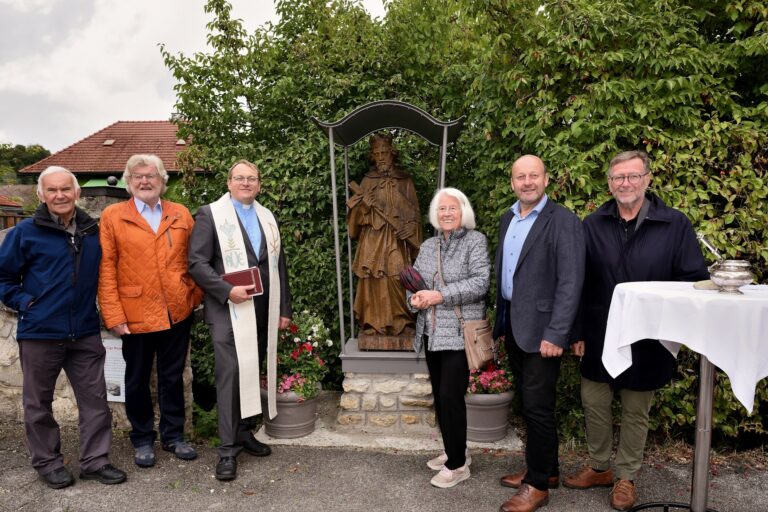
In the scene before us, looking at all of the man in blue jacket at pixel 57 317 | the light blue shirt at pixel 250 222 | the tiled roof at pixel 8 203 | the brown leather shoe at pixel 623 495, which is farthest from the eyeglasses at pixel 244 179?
the tiled roof at pixel 8 203

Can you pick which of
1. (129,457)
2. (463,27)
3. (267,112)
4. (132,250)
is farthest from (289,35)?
(129,457)

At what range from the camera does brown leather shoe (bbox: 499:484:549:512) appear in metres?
2.85

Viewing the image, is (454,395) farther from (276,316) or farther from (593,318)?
(276,316)

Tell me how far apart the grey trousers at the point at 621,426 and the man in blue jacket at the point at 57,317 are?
290 cm

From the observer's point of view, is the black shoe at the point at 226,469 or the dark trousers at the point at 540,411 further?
the black shoe at the point at 226,469

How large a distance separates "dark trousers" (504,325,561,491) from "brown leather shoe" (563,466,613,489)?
1.06 ft

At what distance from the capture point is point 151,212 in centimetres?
340

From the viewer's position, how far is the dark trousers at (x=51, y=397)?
3066 millimetres

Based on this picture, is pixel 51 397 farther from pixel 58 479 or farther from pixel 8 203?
pixel 8 203

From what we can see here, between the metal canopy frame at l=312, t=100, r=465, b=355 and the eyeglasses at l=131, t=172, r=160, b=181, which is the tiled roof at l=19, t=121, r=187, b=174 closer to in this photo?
the metal canopy frame at l=312, t=100, r=465, b=355

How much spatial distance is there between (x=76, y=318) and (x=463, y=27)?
169 inches

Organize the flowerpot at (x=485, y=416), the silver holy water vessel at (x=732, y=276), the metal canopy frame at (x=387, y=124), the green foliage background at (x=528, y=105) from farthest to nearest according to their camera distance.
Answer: the metal canopy frame at (x=387, y=124), the flowerpot at (x=485, y=416), the green foliage background at (x=528, y=105), the silver holy water vessel at (x=732, y=276)

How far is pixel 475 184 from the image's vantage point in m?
4.77

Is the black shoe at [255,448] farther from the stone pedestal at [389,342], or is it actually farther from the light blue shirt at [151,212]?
the light blue shirt at [151,212]
